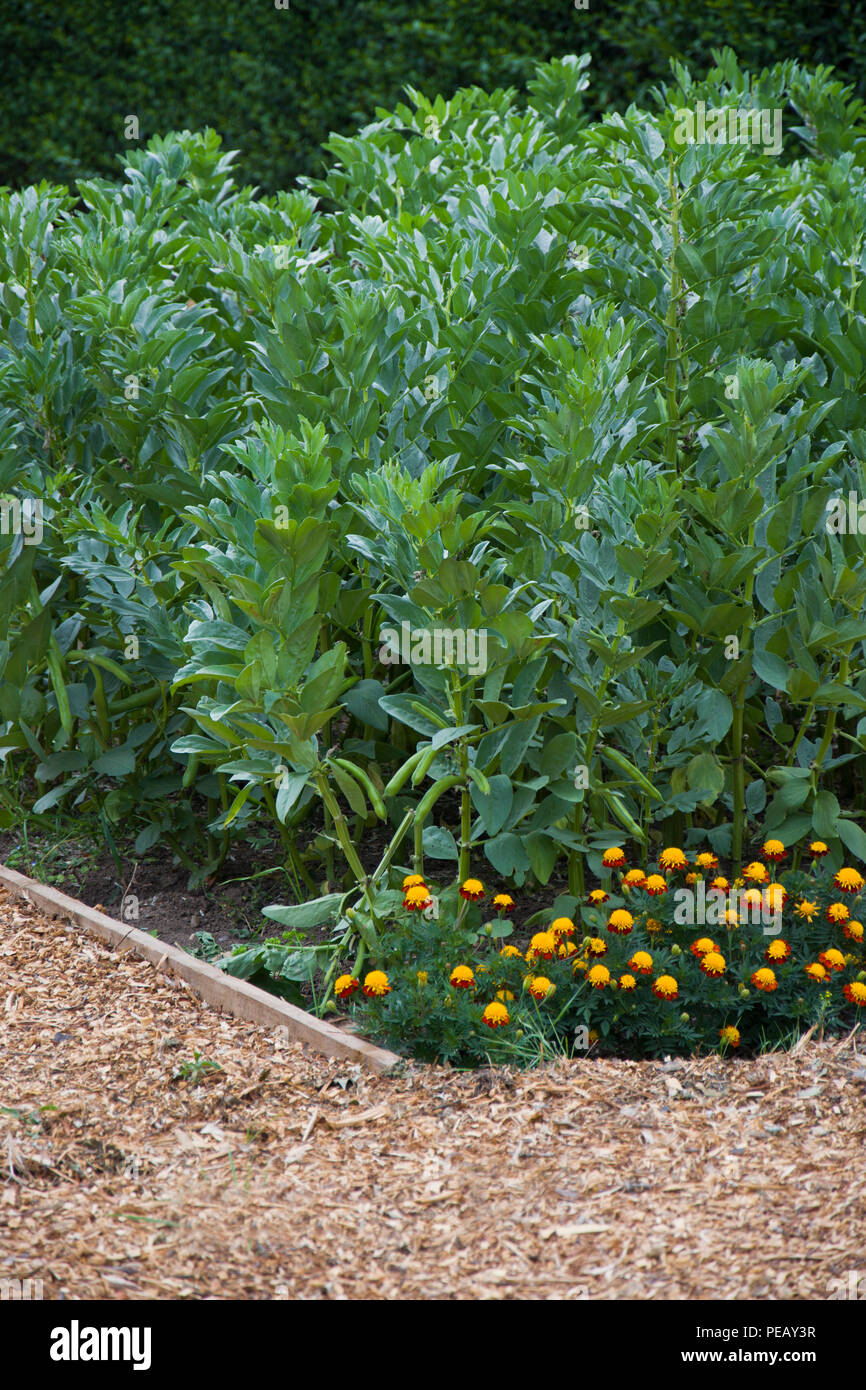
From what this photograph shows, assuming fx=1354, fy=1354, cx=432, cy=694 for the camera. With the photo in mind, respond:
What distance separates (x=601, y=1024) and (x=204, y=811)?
6.09 feet

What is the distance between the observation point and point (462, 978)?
305 cm

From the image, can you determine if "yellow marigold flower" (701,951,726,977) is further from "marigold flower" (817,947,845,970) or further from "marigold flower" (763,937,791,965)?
"marigold flower" (817,947,845,970)

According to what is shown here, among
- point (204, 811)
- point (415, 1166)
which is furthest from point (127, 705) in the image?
point (415, 1166)

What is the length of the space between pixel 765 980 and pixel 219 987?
4.42 feet

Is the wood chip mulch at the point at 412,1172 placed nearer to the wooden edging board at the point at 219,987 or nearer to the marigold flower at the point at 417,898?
the wooden edging board at the point at 219,987

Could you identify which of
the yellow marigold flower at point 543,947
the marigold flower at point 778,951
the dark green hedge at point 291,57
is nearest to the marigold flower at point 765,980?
the marigold flower at point 778,951

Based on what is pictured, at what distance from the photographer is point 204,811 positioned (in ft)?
14.9

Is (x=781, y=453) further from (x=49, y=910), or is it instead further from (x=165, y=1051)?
(x=49, y=910)

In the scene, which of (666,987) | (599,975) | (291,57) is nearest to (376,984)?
(599,975)

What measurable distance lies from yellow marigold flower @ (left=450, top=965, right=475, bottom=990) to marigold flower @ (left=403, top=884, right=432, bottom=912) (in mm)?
189

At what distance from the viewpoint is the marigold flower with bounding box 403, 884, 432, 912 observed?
3178 mm

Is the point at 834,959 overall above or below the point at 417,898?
below

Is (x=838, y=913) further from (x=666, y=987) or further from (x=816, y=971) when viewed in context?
(x=666, y=987)

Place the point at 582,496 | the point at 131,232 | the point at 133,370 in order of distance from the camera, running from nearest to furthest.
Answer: the point at 582,496 → the point at 133,370 → the point at 131,232
